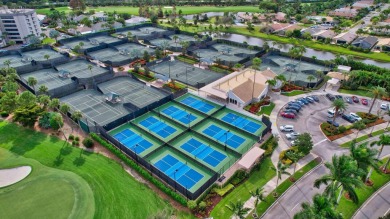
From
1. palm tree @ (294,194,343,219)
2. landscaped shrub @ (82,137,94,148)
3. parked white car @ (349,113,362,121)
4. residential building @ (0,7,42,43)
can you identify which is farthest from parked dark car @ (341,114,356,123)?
residential building @ (0,7,42,43)

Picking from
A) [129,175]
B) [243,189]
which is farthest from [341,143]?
[129,175]

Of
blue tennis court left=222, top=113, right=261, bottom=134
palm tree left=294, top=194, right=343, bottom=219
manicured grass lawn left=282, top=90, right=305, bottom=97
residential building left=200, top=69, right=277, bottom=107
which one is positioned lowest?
blue tennis court left=222, top=113, right=261, bottom=134

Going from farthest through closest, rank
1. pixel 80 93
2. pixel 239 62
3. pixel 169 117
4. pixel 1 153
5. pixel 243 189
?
pixel 239 62 → pixel 80 93 → pixel 169 117 → pixel 1 153 → pixel 243 189

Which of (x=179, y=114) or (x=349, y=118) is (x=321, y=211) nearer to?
(x=179, y=114)

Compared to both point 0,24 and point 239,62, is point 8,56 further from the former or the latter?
point 239,62

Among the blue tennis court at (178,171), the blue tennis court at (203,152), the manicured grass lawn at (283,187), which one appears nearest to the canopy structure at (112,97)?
the blue tennis court at (203,152)

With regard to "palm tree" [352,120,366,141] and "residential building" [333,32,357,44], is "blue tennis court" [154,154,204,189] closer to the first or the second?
"palm tree" [352,120,366,141]
